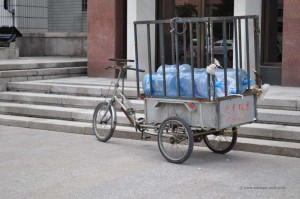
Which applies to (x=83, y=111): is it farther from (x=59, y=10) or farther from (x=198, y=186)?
(x=59, y=10)

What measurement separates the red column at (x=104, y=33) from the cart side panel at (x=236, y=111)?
23.7 feet

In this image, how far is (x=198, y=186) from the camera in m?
7.05

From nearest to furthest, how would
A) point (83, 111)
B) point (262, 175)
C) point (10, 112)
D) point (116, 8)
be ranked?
point (262, 175)
point (83, 111)
point (10, 112)
point (116, 8)

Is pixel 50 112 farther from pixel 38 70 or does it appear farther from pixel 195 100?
pixel 195 100

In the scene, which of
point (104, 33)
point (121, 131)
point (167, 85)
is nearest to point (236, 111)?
point (167, 85)

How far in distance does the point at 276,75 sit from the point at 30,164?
6866 millimetres

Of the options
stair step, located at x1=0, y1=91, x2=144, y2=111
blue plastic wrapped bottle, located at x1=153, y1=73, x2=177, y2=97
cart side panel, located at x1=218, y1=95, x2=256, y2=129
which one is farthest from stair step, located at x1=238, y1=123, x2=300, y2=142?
stair step, located at x1=0, y1=91, x2=144, y2=111

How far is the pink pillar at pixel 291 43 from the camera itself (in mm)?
12469

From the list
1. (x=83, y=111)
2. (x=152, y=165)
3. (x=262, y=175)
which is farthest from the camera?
(x=83, y=111)

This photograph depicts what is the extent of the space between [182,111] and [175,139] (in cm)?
41

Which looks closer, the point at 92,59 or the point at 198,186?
the point at 198,186

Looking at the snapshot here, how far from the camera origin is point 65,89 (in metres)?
12.9

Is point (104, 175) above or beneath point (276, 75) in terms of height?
beneath

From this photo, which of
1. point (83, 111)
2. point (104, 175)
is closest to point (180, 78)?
point (104, 175)
